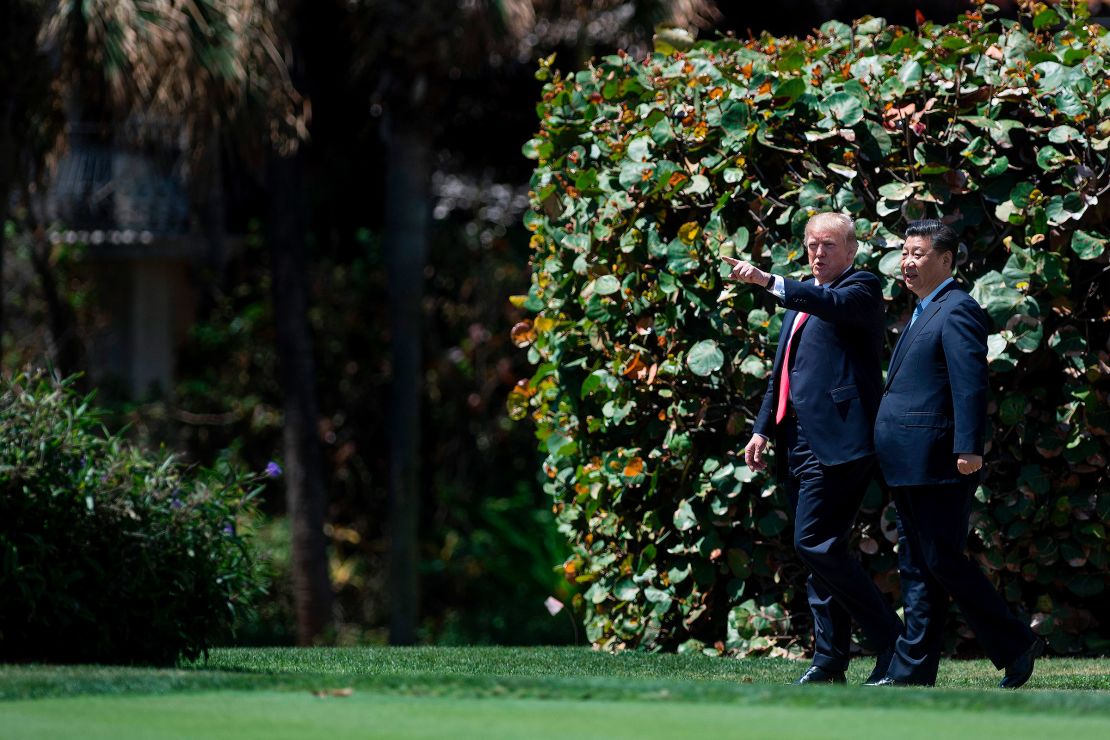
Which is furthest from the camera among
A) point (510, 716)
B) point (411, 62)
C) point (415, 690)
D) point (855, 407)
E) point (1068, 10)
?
point (411, 62)

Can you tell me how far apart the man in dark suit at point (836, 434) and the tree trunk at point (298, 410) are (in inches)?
318

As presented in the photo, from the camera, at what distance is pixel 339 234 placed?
1638cm

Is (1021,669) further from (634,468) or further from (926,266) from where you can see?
(634,468)

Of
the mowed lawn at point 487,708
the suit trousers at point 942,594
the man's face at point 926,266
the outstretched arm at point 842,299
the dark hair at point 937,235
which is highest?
the dark hair at point 937,235

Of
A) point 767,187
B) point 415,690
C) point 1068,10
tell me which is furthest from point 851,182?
point 415,690

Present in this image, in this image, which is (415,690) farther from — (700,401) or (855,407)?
(700,401)

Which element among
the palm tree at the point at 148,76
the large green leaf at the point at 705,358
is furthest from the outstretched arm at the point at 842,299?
the palm tree at the point at 148,76

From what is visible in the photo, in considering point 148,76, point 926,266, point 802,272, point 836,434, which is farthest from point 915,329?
point 148,76

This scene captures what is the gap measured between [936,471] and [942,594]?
1.70ft

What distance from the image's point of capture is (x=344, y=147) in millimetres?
16547

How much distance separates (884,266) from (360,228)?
31.7 ft

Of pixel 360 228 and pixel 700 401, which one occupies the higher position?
pixel 360 228

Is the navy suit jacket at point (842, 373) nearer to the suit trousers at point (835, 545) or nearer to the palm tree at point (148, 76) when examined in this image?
the suit trousers at point (835, 545)

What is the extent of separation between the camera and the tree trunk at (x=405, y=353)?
13750 mm
